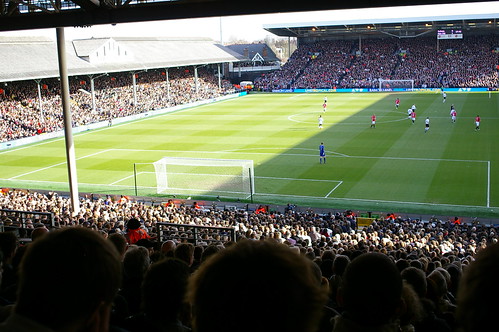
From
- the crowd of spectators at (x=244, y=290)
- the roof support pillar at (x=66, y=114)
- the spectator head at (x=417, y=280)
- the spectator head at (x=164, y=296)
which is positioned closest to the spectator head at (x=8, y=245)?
the crowd of spectators at (x=244, y=290)

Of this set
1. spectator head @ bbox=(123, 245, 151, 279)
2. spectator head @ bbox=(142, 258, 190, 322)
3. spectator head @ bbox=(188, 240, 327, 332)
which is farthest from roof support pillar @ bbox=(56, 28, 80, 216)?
spectator head @ bbox=(188, 240, 327, 332)

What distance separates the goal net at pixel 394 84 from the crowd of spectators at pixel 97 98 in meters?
23.2

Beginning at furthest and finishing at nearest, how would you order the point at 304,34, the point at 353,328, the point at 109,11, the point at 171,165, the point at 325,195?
1. the point at 304,34
2. the point at 171,165
3. the point at 325,195
4. the point at 109,11
5. the point at 353,328

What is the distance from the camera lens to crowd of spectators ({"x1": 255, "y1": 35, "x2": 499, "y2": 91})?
259 feet

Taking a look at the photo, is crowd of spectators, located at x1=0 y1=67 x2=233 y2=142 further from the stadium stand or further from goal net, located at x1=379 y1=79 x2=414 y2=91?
goal net, located at x1=379 y1=79 x2=414 y2=91

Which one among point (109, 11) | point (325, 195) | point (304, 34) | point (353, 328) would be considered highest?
point (304, 34)

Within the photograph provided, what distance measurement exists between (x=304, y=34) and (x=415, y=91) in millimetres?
28572

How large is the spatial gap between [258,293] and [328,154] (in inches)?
1384

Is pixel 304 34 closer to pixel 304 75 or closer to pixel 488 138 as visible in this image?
pixel 304 75

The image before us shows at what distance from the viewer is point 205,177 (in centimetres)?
3131

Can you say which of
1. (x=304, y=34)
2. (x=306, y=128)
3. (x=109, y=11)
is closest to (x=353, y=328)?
(x=109, y=11)

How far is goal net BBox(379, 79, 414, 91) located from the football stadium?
1.38 feet

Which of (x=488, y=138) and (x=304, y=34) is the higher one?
(x=304, y=34)

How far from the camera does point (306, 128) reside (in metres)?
47.8
